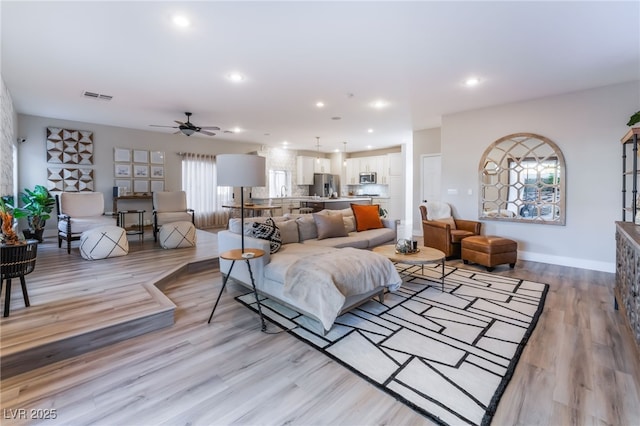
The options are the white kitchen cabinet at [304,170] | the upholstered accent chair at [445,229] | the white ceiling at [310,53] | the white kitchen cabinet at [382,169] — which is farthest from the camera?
the white kitchen cabinet at [304,170]

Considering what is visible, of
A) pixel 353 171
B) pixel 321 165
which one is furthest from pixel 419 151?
pixel 321 165

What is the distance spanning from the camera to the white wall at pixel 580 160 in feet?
13.5

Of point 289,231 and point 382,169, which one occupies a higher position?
point 382,169

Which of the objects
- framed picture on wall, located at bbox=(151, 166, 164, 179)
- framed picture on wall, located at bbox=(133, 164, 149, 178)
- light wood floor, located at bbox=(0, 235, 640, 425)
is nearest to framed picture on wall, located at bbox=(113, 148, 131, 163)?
framed picture on wall, located at bbox=(133, 164, 149, 178)

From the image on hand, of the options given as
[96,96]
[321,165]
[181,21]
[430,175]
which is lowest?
[430,175]

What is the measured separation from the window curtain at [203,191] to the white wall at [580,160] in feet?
22.3

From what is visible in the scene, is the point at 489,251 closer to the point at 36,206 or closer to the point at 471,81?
the point at 471,81

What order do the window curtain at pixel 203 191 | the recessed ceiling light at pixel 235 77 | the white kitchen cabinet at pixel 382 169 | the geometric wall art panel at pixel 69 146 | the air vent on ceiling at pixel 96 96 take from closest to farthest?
the recessed ceiling light at pixel 235 77, the air vent on ceiling at pixel 96 96, the geometric wall art panel at pixel 69 146, the window curtain at pixel 203 191, the white kitchen cabinet at pixel 382 169

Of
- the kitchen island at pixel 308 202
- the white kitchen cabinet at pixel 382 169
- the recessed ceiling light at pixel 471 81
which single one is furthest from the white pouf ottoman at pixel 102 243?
the white kitchen cabinet at pixel 382 169

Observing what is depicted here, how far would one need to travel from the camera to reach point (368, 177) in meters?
10.4

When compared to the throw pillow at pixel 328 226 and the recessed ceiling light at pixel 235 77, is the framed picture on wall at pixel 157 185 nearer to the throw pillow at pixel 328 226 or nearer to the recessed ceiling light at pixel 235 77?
the recessed ceiling light at pixel 235 77

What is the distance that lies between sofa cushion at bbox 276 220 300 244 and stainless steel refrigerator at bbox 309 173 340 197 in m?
6.40

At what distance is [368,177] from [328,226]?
6490 millimetres

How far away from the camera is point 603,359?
2090 millimetres
